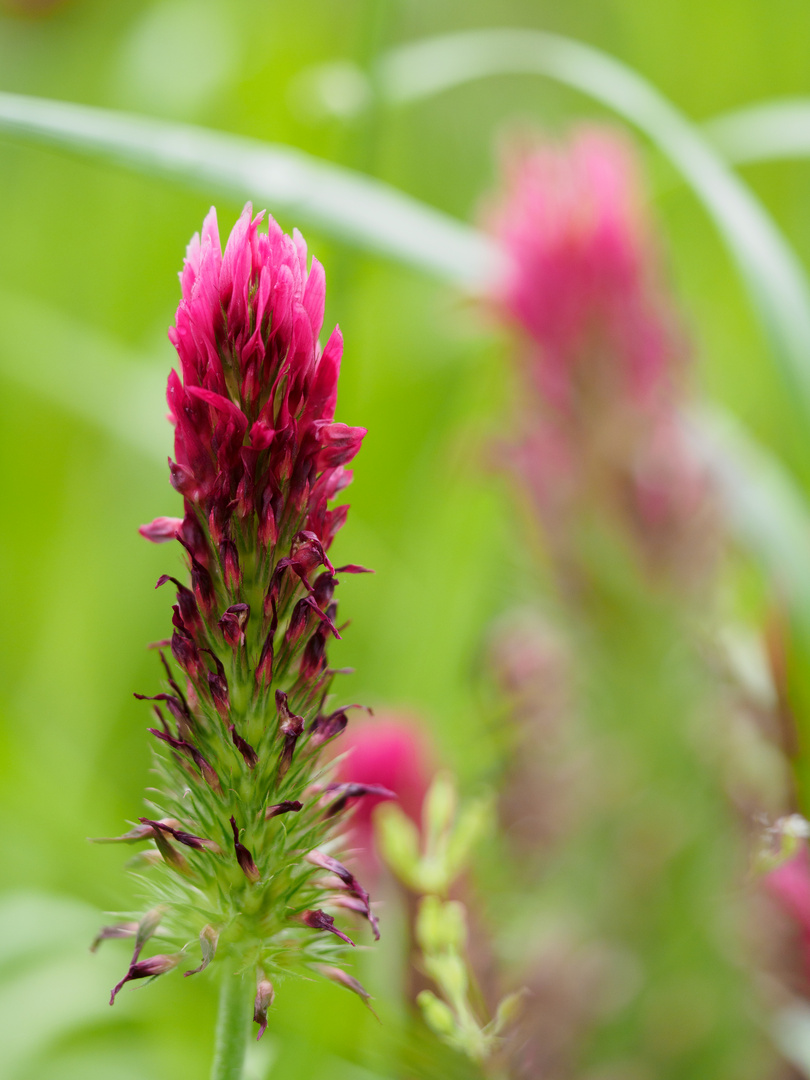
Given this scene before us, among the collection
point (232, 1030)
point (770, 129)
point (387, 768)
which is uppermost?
point (770, 129)

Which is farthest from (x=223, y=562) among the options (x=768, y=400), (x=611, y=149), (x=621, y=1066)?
(x=768, y=400)

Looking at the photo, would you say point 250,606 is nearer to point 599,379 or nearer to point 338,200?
point 338,200

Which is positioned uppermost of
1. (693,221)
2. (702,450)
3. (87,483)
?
(693,221)

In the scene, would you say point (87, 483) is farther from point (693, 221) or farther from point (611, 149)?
point (693, 221)

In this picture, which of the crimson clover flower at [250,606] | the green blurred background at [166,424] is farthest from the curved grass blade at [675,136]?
the crimson clover flower at [250,606]

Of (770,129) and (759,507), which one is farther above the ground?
(770,129)

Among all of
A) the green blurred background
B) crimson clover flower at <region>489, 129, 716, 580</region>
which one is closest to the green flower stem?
the green blurred background

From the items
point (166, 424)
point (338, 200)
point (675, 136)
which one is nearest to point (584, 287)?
point (675, 136)

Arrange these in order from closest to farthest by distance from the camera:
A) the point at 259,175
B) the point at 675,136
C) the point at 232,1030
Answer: the point at 232,1030, the point at 259,175, the point at 675,136
